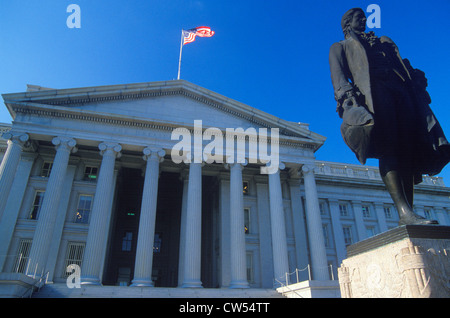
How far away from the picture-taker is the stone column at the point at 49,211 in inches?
814

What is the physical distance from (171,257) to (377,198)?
25115mm

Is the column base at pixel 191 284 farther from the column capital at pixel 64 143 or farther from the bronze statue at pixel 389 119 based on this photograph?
the bronze statue at pixel 389 119

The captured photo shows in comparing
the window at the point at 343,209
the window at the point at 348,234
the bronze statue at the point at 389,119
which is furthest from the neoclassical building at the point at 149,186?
the bronze statue at the point at 389,119

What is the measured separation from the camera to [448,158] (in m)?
4.72

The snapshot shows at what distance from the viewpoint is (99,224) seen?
2212cm

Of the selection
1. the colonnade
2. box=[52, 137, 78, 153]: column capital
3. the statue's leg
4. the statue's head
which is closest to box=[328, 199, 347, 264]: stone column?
the colonnade

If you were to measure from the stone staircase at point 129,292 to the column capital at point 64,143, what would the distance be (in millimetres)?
9750

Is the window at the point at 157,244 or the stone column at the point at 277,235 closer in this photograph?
the stone column at the point at 277,235

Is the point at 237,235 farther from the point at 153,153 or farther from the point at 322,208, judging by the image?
the point at 322,208

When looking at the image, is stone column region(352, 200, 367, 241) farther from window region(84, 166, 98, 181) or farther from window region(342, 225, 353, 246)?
window region(84, 166, 98, 181)

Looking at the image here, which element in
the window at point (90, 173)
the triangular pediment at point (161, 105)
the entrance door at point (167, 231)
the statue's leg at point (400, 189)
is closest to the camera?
the statue's leg at point (400, 189)

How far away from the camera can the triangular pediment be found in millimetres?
24766

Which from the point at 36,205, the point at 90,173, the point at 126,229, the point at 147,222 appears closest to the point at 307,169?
the point at 147,222

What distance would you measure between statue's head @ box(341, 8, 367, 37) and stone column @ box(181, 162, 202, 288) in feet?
64.7
